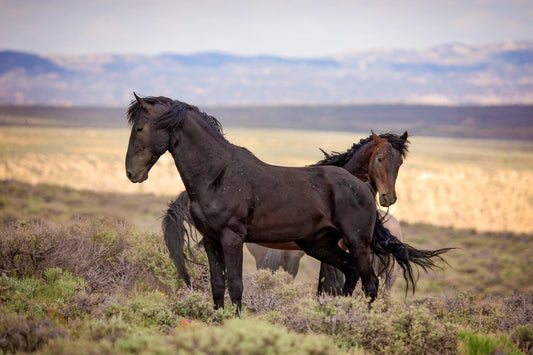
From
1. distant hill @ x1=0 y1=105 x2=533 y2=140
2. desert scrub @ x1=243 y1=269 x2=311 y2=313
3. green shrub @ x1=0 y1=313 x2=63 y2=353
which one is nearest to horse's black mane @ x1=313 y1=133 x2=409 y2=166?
desert scrub @ x1=243 y1=269 x2=311 y2=313

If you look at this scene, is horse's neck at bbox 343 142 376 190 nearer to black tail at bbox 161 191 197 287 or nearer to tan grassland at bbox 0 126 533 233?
black tail at bbox 161 191 197 287

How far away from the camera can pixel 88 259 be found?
24.2 feet

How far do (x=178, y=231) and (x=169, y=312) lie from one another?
212 cm

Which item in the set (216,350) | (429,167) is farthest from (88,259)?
(429,167)

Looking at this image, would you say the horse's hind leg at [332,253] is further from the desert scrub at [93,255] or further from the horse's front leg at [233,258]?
the desert scrub at [93,255]

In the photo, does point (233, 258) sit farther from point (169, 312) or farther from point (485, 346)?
point (485, 346)

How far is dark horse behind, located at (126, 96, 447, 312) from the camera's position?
522 cm

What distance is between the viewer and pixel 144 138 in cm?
529

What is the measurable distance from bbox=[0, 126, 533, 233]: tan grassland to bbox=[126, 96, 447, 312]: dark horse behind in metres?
24.6

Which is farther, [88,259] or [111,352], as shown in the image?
[88,259]

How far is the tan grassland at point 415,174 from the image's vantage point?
31.7 metres

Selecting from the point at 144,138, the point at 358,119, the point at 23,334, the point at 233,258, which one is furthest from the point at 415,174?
the point at 358,119

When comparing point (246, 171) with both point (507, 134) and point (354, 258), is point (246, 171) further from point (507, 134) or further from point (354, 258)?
point (507, 134)

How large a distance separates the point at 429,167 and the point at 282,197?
47.9 metres
